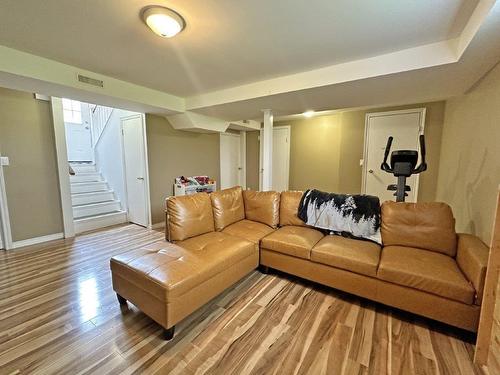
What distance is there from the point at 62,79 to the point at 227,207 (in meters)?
2.29

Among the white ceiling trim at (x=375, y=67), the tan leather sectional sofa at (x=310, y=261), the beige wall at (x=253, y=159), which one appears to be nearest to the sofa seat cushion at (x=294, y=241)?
the tan leather sectional sofa at (x=310, y=261)

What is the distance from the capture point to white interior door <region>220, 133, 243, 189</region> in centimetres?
574

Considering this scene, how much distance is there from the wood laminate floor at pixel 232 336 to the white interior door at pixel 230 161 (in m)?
3.89

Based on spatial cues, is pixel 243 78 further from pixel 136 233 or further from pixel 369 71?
pixel 136 233

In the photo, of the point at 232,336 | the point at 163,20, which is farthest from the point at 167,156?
the point at 232,336

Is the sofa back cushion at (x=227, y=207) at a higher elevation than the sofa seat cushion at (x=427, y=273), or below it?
higher

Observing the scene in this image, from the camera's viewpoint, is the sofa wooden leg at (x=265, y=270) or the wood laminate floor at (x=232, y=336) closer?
the wood laminate floor at (x=232, y=336)

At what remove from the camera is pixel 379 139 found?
4.31 m

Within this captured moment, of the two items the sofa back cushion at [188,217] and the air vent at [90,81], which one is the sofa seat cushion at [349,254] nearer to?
the sofa back cushion at [188,217]

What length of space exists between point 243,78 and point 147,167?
2327 mm

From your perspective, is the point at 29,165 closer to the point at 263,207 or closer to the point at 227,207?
the point at 227,207

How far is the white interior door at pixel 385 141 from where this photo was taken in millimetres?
4008

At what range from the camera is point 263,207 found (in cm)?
288

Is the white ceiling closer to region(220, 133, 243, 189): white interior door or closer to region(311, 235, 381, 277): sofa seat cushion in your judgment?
region(311, 235, 381, 277): sofa seat cushion
